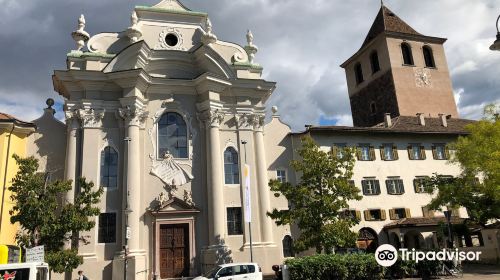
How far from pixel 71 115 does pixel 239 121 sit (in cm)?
1084

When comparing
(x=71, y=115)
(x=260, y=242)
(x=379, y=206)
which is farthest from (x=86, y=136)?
(x=379, y=206)

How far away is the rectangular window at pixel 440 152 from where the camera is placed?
117 feet

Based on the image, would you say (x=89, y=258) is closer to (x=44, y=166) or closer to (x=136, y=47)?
(x=44, y=166)

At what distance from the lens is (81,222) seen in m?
18.8

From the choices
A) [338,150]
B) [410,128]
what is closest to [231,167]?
[338,150]

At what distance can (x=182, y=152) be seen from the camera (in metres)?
27.5

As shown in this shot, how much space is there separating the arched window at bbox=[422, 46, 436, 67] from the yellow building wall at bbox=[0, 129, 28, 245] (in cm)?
4351

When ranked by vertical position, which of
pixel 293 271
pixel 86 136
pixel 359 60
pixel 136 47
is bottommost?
pixel 293 271

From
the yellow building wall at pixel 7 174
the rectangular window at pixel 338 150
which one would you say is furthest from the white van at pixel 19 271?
the rectangular window at pixel 338 150

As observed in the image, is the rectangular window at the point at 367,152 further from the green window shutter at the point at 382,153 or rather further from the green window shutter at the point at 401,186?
the green window shutter at the point at 401,186

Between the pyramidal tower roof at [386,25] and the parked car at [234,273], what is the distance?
125 feet

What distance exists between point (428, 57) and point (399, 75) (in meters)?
6.48

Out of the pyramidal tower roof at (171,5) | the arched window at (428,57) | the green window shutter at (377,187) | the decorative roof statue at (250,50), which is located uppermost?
the arched window at (428,57)

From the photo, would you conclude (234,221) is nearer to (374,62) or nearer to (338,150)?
(338,150)
